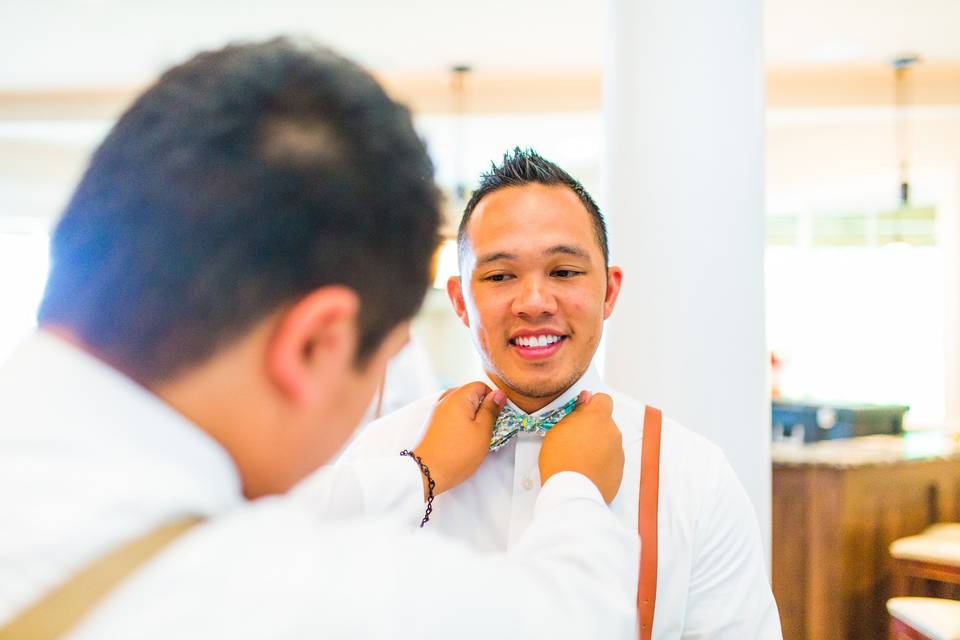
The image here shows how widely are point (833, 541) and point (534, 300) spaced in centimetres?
296

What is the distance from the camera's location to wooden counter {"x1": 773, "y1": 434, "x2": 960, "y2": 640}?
383 cm

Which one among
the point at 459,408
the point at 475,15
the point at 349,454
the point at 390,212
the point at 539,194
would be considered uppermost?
the point at 475,15

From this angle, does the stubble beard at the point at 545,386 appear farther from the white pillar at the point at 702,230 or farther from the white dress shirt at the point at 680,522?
the white pillar at the point at 702,230

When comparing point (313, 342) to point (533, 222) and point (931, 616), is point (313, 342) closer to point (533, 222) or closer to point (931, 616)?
point (533, 222)

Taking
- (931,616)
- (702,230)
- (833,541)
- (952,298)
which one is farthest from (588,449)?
(952,298)

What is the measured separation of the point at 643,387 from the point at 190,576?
84.9 inches

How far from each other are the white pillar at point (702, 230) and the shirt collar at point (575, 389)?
863mm

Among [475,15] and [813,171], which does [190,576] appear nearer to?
[475,15]

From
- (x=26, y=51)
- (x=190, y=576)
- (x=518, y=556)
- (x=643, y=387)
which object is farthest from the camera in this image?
(x=26, y=51)

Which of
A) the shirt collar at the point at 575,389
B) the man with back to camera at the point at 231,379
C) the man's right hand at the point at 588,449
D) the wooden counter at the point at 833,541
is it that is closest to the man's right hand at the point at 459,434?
the shirt collar at the point at 575,389

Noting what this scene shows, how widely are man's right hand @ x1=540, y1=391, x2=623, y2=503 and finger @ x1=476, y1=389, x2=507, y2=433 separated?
22cm

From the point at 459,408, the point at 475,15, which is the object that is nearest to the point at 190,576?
the point at 459,408

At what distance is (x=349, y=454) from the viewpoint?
174 centimetres

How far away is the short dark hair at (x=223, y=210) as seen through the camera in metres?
0.66
